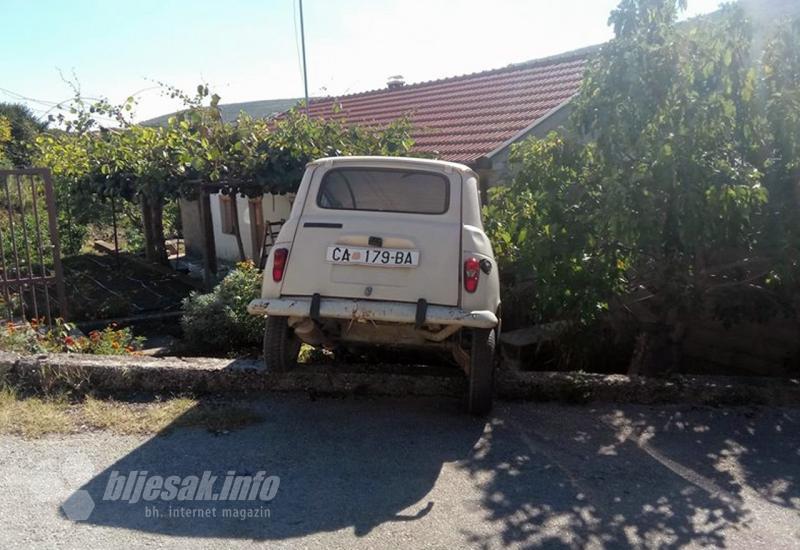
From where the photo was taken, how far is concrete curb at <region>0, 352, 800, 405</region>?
17.9 ft

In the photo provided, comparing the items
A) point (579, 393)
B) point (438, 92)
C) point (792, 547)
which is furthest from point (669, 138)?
point (438, 92)

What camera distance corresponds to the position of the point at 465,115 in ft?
40.1

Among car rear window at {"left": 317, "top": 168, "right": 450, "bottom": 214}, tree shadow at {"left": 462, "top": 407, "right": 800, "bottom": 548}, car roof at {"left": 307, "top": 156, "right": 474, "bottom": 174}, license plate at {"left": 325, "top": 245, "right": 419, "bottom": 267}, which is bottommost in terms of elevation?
tree shadow at {"left": 462, "top": 407, "right": 800, "bottom": 548}

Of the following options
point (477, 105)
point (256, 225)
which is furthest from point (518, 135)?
point (256, 225)

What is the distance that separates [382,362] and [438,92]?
32.7 ft

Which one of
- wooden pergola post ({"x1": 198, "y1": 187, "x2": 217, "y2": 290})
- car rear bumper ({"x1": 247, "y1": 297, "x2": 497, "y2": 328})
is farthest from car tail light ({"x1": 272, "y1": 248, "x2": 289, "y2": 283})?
wooden pergola post ({"x1": 198, "y1": 187, "x2": 217, "y2": 290})

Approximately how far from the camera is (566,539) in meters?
3.52

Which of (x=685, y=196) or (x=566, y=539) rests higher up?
(x=685, y=196)

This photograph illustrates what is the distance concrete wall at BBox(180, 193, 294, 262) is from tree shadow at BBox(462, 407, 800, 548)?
746 cm

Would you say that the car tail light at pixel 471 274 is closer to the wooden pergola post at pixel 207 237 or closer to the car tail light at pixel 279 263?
the car tail light at pixel 279 263

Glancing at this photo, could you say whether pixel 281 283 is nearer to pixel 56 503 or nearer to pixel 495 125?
pixel 56 503

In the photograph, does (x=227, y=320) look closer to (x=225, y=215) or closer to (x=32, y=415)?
(x=32, y=415)

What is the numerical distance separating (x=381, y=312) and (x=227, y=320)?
3.15 m

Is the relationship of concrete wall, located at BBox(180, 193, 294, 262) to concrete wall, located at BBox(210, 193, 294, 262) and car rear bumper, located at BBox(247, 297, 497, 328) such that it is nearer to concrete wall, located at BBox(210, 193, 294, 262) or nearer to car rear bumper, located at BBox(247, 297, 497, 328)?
concrete wall, located at BBox(210, 193, 294, 262)
